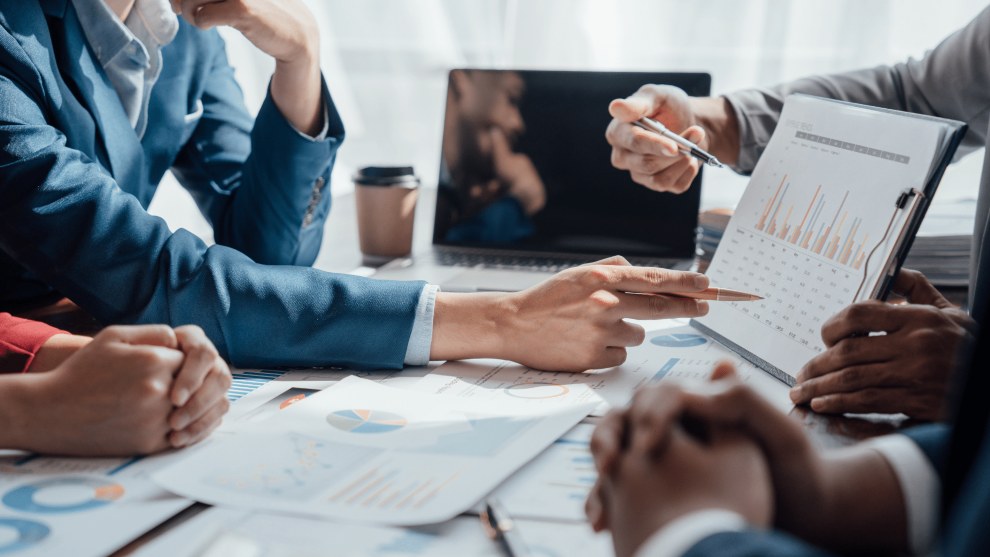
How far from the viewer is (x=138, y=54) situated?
1.05 m

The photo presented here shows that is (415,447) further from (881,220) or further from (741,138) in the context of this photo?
(741,138)

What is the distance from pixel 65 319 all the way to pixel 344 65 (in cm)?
154

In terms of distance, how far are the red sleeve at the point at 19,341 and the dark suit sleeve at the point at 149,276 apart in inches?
3.3

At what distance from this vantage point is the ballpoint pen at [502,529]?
53 centimetres

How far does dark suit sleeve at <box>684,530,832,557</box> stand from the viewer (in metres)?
0.39

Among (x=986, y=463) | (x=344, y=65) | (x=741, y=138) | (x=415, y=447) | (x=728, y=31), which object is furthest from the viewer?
(x=344, y=65)

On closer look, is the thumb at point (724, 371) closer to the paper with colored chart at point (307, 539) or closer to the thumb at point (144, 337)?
the paper with colored chart at point (307, 539)

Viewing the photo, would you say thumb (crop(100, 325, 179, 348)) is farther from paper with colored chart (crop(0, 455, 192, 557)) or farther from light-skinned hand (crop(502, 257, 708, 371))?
light-skinned hand (crop(502, 257, 708, 371))

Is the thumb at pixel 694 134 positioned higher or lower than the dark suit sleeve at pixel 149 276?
higher

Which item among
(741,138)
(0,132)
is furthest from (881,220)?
(0,132)

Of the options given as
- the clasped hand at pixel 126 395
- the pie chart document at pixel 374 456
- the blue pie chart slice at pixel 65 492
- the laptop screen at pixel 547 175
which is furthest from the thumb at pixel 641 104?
the blue pie chart slice at pixel 65 492

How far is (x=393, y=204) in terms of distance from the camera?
51.4 inches

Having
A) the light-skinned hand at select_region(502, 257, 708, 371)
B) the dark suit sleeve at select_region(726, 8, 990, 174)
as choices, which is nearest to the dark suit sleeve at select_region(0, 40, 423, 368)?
the light-skinned hand at select_region(502, 257, 708, 371)

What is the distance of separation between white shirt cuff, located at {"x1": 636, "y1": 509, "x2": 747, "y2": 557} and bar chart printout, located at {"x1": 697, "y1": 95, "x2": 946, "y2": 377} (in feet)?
1.39
